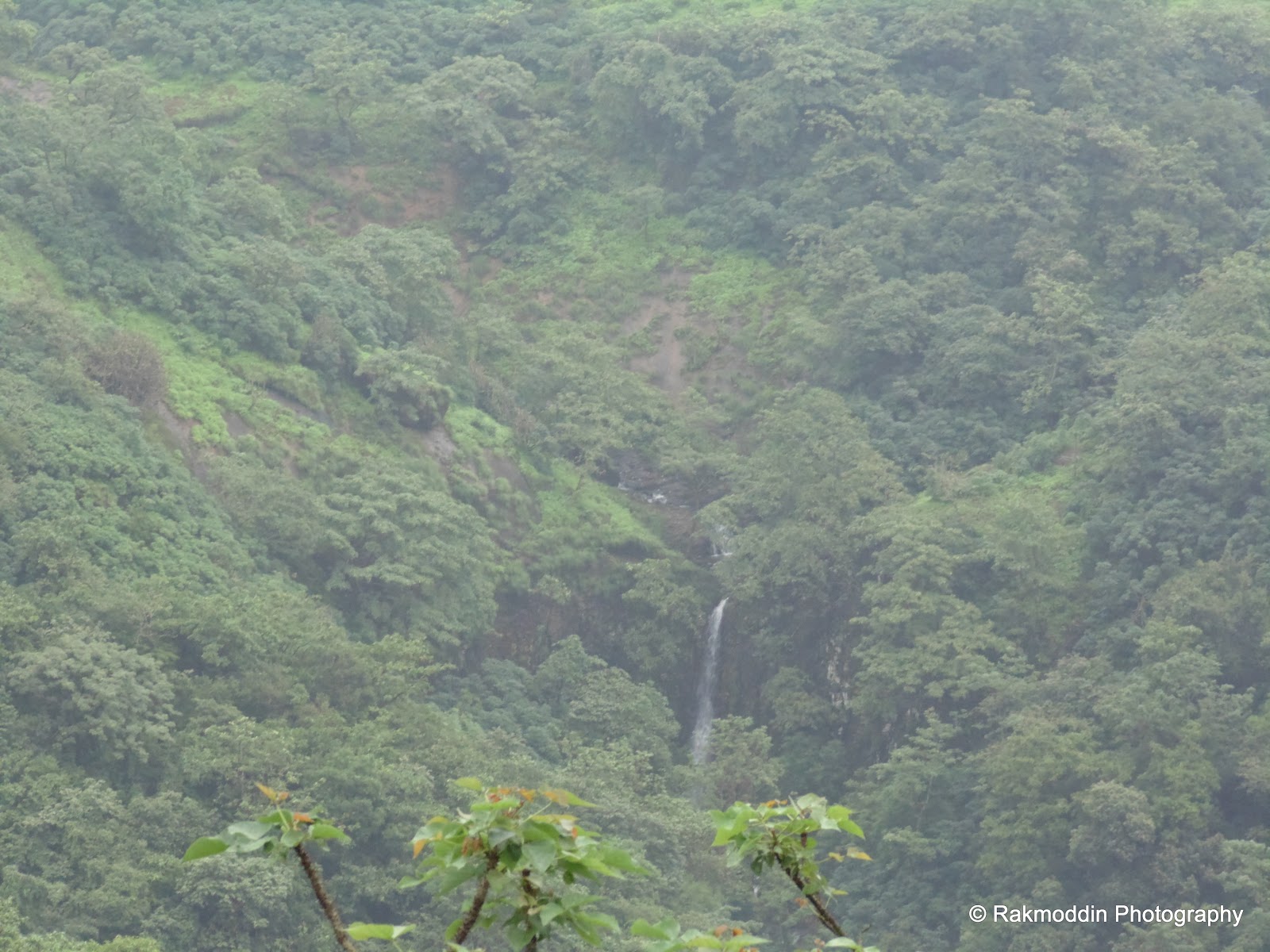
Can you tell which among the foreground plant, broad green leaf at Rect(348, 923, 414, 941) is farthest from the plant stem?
broad green leaf at Rect(348, 923, 414, 941)

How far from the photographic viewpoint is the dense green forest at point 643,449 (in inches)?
814

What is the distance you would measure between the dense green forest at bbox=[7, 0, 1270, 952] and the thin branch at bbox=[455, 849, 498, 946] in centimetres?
1283

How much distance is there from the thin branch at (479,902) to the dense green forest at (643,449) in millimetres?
12834

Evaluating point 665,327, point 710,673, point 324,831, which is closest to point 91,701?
point 710,673

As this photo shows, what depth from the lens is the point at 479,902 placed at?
423 centimetres

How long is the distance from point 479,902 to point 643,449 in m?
25.8

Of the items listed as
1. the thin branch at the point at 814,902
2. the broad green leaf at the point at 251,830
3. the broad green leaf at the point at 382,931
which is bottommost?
the thin branch at the point at 814,902

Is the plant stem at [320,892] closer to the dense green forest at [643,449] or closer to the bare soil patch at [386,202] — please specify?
the dense green forest at [643,449]

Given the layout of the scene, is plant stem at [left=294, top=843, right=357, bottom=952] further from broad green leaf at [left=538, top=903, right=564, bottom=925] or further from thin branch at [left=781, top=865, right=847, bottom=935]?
thin branch at [left=781, top=865, right=847, bottom=935]

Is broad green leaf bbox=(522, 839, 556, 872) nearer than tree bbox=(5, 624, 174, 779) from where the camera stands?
Yes

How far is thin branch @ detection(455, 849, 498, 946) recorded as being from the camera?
4176 mm

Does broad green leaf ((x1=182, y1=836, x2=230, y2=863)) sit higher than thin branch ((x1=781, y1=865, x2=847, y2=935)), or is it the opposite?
broad green leaf ((x1=182, y1=836, x2=230, y2=863))

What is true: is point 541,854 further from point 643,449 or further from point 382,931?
point 643,449

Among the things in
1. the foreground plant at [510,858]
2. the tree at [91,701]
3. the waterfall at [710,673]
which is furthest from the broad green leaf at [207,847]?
the waterfall at [710,673]
